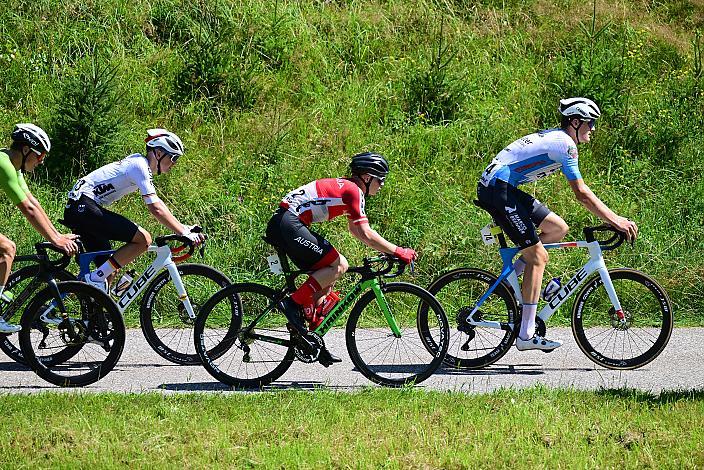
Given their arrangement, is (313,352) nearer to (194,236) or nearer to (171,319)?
(194,236)

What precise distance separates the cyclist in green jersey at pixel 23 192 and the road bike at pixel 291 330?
1.34 m

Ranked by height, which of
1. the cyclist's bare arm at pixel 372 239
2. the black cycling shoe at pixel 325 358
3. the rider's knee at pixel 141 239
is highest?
the cyclist's bare arm at pixel 372 239

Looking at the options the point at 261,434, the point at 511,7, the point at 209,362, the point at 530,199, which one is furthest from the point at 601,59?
the point at 261,434

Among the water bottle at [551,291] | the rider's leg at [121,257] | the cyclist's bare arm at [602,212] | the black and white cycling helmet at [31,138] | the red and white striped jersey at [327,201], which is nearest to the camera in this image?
the red and white striped jersey at [327,201]

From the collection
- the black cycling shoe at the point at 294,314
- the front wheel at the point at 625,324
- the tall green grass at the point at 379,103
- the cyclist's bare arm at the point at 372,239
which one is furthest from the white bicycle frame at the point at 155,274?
the front wheel at the point at 625,324

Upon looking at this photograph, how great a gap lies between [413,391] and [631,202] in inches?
280

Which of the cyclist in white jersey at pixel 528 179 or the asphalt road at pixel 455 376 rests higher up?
the cyclist in white jersey at pixel 528 179

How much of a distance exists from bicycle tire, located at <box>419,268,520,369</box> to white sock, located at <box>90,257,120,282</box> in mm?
2818

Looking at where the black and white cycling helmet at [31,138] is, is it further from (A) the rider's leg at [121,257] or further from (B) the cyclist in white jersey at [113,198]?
(A) the rider's leg at [121,257]

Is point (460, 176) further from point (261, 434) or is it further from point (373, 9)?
point (261, 434)

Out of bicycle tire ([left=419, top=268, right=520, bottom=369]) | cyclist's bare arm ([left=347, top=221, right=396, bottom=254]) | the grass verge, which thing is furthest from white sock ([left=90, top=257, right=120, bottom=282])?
bicycle tire ([left=419, top=268, right=520, bottom=369])

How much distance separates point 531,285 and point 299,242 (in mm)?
2099

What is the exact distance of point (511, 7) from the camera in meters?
18.8

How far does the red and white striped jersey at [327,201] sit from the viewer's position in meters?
8.28
